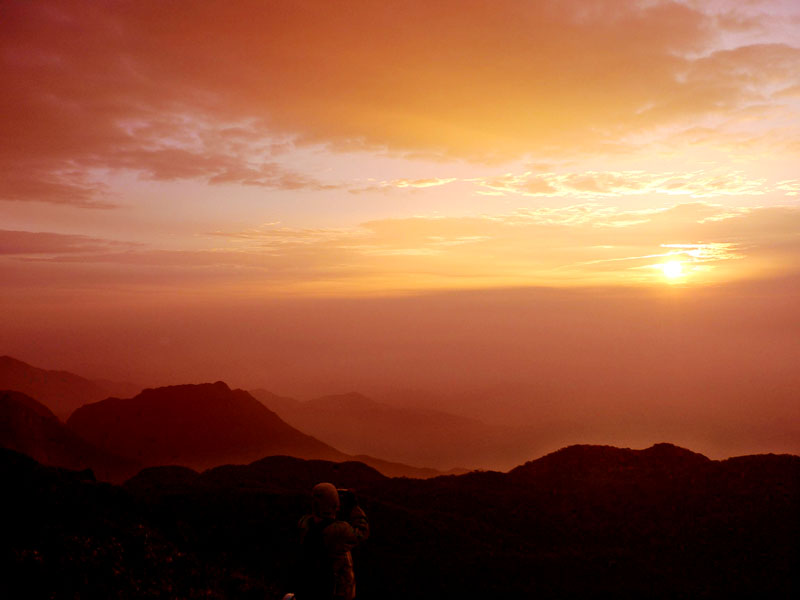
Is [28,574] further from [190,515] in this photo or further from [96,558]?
[190,515]

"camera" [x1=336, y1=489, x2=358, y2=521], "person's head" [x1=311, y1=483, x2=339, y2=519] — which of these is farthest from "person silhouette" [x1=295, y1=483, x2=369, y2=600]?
"camera" [x1=336, y1=489, x2=358, y2=521]

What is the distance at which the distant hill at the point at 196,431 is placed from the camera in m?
105

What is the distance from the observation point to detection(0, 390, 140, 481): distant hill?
7719cm

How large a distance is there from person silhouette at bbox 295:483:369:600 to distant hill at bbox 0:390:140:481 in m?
81.6

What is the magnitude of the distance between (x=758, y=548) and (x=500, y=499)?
14.7 metres

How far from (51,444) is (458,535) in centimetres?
7381

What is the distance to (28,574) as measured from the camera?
46.7ft

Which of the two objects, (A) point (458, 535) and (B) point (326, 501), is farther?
(A) point (458, 535)

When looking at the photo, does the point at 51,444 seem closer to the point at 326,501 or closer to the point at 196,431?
the point at 196,431

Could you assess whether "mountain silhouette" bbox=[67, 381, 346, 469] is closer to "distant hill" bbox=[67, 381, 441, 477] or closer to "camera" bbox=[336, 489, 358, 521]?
"distant hill" bbox=[67, 381, 441, 477]

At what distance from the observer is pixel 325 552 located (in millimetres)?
8609

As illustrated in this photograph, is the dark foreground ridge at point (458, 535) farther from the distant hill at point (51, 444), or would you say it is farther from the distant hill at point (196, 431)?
the distant hill at point (196, 431)

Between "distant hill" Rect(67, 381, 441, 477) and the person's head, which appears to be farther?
"distant hill" Rect(67, 381, 441, 477)

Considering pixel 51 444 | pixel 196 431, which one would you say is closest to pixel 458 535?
pixel 51 444
